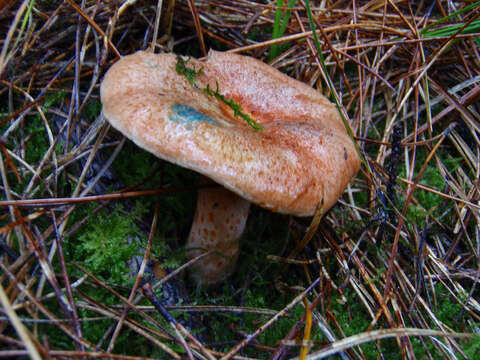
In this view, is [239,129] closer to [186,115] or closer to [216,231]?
[186,115]

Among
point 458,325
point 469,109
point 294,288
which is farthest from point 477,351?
point 469,109

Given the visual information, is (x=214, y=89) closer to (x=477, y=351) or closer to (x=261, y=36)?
(x=261, y=36)

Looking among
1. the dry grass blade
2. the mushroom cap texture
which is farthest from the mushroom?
the dry grass blade

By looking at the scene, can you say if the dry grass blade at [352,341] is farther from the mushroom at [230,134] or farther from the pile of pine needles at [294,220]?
the mushroom at [230,134]

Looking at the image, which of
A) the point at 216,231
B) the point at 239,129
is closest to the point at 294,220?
the point at 216,231

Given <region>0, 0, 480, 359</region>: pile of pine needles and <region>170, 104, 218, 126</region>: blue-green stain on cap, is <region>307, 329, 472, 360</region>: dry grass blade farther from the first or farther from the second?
<region>170, 104, 218, 126</region>: blue-green stain on cap

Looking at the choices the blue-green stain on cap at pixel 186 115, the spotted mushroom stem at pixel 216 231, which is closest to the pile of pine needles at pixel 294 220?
the spotted mushroom stem at pixel 216 231

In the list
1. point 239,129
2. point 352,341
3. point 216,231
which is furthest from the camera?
point 216,231

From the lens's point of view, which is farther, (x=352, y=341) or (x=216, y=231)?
(x=216, y=231)
